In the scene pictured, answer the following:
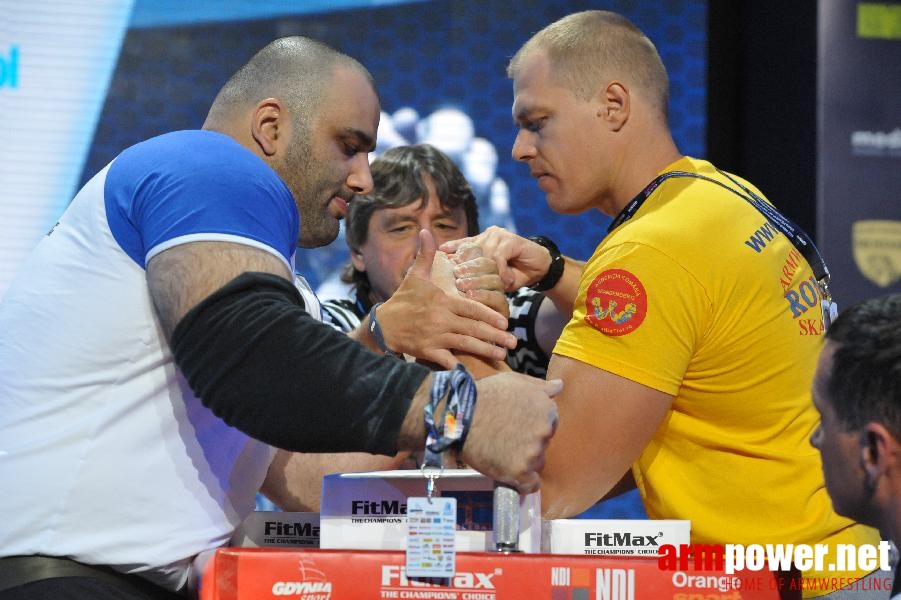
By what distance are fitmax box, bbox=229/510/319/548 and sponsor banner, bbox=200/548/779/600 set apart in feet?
1.58

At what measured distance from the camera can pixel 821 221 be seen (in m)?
3.76

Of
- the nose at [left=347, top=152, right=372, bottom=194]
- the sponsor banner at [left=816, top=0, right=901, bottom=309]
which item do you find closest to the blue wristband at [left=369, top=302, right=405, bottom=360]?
the nose at [left=347, top=152, right=372, bottom=194]

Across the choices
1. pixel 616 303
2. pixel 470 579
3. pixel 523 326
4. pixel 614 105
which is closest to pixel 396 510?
pixel 470 579

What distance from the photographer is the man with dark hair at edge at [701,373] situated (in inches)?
70.5

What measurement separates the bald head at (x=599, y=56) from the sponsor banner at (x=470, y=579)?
1.14 m

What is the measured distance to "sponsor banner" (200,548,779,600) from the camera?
1.34 m

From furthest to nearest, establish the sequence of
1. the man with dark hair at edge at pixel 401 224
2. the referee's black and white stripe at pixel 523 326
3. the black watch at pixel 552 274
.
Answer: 1. the man with dark hair at edge at pixel 401 224
2. the referee's black and white stripe at pixel 523 326
3. the black watch at pixel 552 274

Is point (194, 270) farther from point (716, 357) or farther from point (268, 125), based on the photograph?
point (716, 357)

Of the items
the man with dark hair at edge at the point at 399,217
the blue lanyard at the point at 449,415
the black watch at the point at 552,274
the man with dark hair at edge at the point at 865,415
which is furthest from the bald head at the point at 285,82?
the man with dark hair at edge at the point at 399,217

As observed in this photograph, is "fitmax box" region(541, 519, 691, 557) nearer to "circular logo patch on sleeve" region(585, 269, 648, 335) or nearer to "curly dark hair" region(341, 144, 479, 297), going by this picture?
"circular logo patch on sleeve" region(585, 269, 648, 335)

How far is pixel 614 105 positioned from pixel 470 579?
1.18m

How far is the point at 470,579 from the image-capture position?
1.35m

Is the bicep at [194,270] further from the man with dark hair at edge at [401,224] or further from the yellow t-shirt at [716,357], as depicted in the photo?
the man with dark hair at edge at [401,224]

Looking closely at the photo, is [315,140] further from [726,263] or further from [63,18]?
[63,18]
